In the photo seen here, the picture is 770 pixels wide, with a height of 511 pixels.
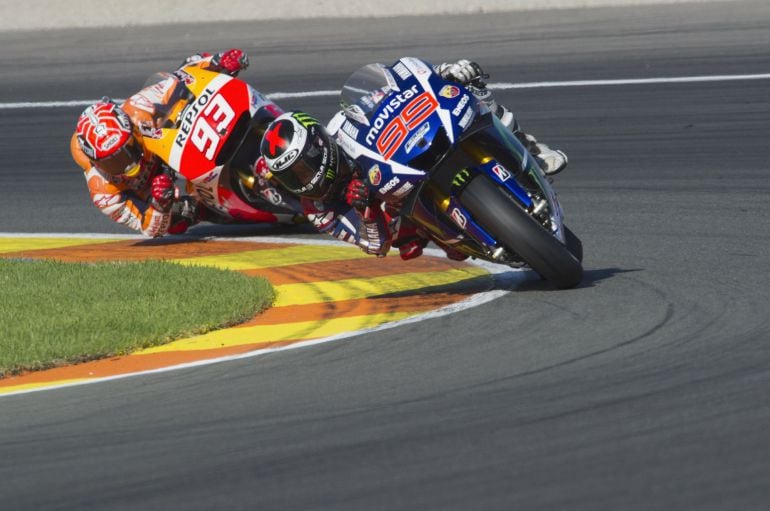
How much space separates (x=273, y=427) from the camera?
5496 mm

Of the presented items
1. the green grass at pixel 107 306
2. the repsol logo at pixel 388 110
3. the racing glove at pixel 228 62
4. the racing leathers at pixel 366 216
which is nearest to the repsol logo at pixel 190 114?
the racing glove at pixel 228 62

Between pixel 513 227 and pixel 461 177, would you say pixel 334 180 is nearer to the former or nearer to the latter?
pixel 461 177

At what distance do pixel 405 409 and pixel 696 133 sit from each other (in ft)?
24.9

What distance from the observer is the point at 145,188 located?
1070cm

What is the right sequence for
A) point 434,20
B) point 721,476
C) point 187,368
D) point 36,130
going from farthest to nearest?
1. point 434,20
2. point 36,130
3. point 187,368
4. point 721,476

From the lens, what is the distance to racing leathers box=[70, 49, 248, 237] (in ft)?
34.3

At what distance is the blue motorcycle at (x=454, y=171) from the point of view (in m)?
7.50

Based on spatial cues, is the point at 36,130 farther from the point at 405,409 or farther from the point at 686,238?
the point at 405,409

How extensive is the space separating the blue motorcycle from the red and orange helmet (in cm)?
284

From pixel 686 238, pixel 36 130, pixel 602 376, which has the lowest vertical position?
pixel 36 130

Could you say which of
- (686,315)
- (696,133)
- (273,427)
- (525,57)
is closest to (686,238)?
(686,315)

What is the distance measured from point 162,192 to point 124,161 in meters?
0.34

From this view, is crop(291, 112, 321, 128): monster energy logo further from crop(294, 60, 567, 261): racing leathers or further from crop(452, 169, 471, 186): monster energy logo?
crop(452, 169, 471, 186): monster energy logo

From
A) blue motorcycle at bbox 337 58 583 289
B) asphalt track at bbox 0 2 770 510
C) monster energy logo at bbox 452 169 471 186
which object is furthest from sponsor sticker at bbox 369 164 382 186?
asphalt track at bbox 0 2 770 510
